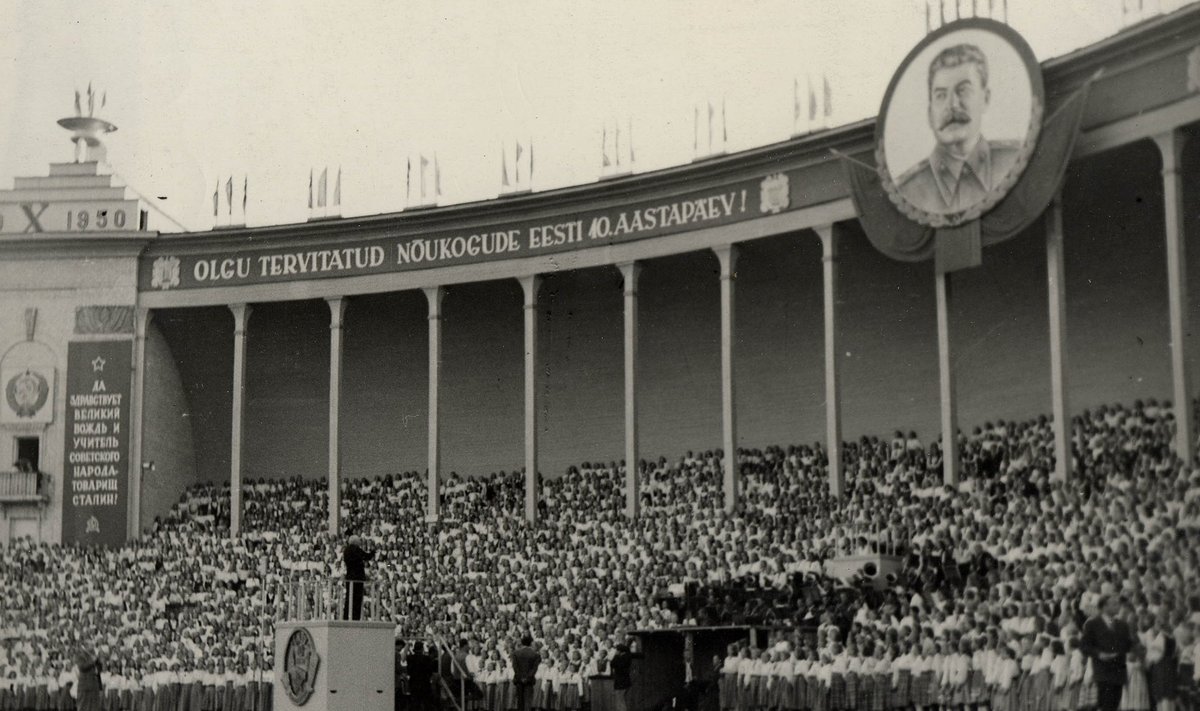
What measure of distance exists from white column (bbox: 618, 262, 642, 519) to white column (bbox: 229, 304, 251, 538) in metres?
12.9

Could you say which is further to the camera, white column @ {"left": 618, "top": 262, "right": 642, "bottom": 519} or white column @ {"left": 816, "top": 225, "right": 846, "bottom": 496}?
white column @ {"left": 618, "top": 262, "right": 642, "bottom": 519}

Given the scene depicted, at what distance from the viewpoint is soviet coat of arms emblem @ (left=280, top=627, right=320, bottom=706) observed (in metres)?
27.1

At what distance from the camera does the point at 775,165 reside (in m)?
37.7

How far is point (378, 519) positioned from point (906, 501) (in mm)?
18432

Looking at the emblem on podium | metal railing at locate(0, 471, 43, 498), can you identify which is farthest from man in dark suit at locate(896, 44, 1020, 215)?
metal railing at locate(0, 471, 43, 498)

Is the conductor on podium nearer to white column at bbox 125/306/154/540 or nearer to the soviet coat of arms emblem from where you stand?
the soviet coat of arms emblem

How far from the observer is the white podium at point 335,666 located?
88.1 feet

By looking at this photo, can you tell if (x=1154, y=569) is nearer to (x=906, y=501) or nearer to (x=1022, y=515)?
(x=1022, y=515)

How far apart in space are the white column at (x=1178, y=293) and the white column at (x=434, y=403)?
21.8 metres

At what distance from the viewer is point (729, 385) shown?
125ft

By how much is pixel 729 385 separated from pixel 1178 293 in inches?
499

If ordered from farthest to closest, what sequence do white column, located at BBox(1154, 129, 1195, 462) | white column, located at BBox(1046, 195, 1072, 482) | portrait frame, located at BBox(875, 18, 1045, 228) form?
white column, located at BBox(1046, 195, 1072, 482), portrait frame, located at BBox(875, 18, 1045, 228), white column, located at BBox(1154, 129, 1195, 462)

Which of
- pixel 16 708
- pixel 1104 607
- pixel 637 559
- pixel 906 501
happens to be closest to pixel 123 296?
pixel 16 708

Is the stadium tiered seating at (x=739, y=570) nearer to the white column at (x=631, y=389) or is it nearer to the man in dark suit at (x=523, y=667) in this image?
the white column at (x=631, y=389)
